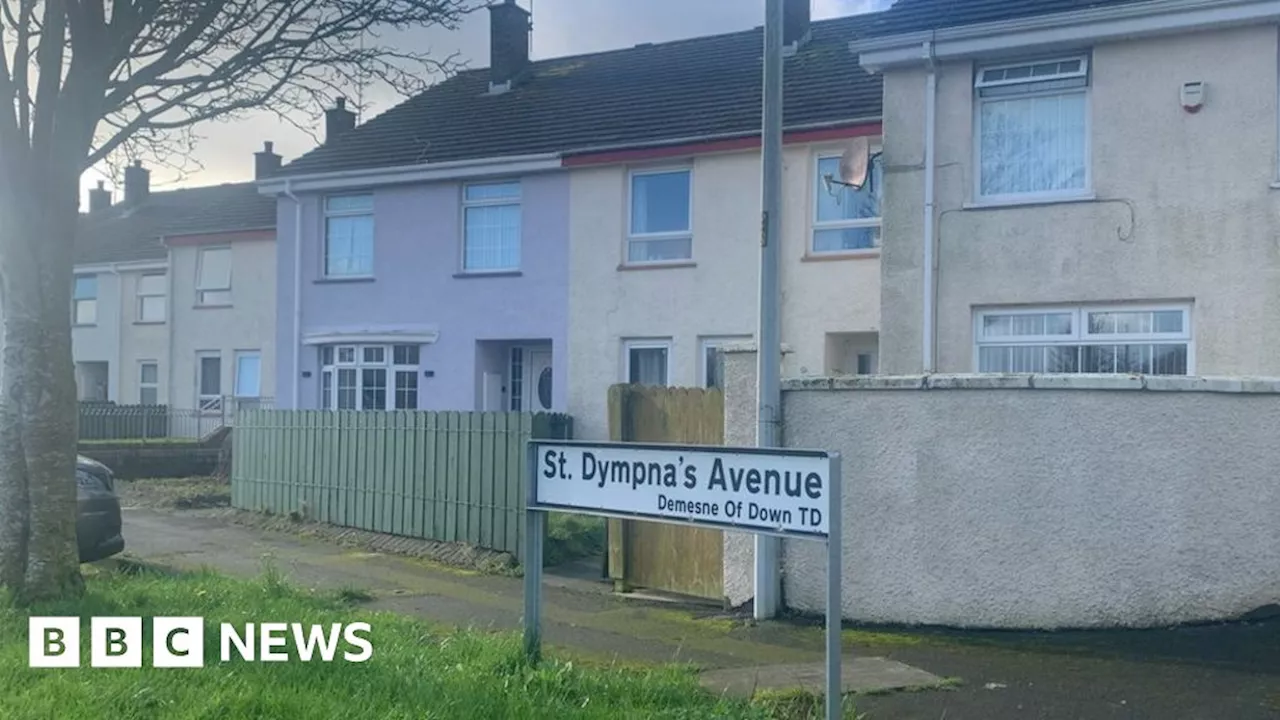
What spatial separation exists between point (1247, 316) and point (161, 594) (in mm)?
9727

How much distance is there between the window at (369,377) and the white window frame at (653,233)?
14.9 feet

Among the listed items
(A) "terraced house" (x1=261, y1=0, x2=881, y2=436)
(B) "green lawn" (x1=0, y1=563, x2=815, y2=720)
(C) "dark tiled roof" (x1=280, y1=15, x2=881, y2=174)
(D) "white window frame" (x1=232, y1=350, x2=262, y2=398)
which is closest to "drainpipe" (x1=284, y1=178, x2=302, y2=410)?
(A) "terraced house" (x1=261, y1=0, x2=881, y2=436)

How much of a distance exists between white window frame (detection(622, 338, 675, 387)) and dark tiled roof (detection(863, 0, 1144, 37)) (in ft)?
22.0

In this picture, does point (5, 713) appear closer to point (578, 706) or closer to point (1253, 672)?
point (578, 706)

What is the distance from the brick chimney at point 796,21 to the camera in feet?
68.9

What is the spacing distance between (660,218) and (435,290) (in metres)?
4.39

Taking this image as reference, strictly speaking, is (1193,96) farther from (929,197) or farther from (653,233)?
(653,233)

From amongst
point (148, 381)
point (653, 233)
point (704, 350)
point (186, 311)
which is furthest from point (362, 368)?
point (148, 381)

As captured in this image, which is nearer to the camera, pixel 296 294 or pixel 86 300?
pixel 296 294

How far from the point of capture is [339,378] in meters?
23.2

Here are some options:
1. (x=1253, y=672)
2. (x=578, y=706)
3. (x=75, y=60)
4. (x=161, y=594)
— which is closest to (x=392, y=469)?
(x=161, y=594)

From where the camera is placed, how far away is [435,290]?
71.4ft

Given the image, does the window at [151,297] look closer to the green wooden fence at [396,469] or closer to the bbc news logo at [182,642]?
the green wooden fence at [396,469]

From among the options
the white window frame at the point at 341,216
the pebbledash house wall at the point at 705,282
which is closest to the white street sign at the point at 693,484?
the pebbledash house wall at the point at 705,282
